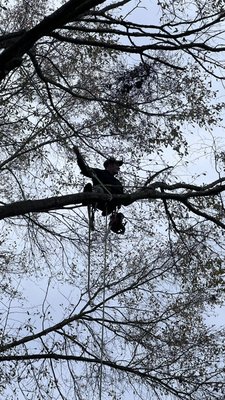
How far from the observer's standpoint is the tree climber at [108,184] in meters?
6.06

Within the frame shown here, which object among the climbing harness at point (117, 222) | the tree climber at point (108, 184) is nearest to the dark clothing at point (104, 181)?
the tree climber at point (108, 184)

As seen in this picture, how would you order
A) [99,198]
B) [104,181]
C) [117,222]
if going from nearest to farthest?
[99,198] < [104,181] < [117,222]

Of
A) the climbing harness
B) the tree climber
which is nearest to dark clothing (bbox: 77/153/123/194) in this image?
the tree climber

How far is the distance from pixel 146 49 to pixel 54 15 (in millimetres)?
2362

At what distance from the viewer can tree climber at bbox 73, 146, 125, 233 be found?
239 inches

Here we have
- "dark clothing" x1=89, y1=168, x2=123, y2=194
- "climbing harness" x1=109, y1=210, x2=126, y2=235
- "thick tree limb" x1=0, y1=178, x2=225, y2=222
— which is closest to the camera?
"thick tree limb" x1=0, y1=178, x2=225, y2=222

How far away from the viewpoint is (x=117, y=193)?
251 inches

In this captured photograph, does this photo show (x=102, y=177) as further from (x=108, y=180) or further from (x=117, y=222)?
(x=117, y=222)

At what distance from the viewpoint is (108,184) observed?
20.9 ft

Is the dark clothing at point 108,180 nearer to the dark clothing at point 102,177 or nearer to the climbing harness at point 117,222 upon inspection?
the dark clothing at point 102,177

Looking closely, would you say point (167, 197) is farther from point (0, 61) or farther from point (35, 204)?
point (0, 61)

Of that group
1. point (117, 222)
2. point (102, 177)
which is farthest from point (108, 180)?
point (117, 222)

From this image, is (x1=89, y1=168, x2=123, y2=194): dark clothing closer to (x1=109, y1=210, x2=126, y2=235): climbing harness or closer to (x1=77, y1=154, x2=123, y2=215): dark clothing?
(x1=77, y1=154, x2=123, y2=215): dark clothing

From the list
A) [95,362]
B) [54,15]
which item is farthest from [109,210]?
[95,362]
